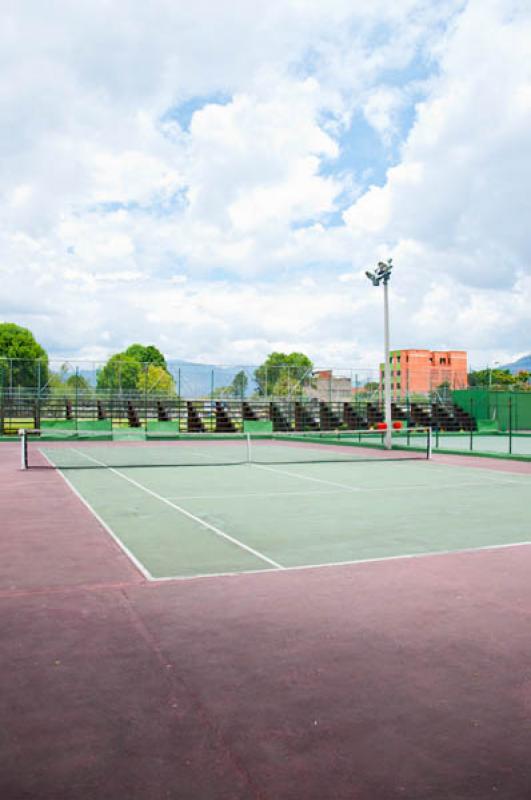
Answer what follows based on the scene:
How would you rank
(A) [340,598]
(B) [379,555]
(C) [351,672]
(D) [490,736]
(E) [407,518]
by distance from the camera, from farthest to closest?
(E) [407,518] → (B) [379,555] → (A) [340,598] → (C) [351,672] → (D) [490,736]

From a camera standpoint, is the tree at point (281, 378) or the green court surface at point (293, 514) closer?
the green court surface at point (293, 514)

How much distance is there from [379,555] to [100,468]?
41.9 ft

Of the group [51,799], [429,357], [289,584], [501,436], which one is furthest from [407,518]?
[429,357]

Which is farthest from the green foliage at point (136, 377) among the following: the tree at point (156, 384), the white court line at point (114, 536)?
the white court line at point (114, 536)

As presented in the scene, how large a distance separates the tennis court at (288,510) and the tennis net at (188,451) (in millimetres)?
460

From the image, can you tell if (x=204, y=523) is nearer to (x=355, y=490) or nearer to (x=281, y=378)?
(x=355, y=490)

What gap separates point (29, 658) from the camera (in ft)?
14.8

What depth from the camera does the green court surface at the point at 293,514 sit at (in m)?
7.73

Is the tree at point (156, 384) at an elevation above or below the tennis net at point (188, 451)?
above

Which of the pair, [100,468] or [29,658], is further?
[100,468]

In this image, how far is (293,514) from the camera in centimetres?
1062

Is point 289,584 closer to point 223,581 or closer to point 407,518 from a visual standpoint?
point 223,581

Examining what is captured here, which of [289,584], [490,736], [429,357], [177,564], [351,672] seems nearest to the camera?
[490,736]

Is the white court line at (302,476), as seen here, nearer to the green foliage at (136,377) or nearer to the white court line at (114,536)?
the white court line at (114,536)
